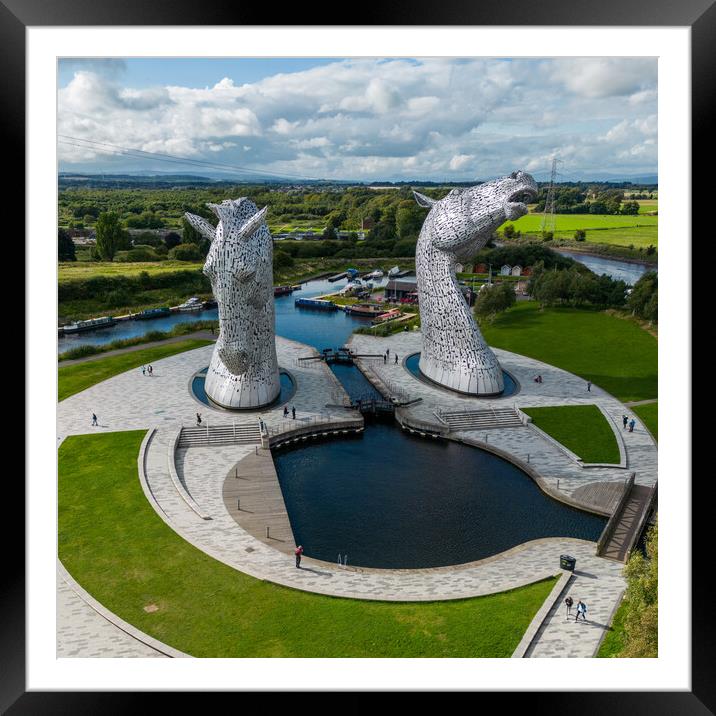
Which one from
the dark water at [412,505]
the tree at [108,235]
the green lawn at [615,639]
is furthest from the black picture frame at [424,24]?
the tree at [108,235]

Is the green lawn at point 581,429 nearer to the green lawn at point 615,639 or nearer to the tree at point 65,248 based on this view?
the green lawn at point 615,639

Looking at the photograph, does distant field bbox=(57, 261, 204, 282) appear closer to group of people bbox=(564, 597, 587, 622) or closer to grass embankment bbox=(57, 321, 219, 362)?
grass embankment bbox=(57, 321, 219, 362)

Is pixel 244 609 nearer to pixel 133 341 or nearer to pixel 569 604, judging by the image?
pixel 569 604

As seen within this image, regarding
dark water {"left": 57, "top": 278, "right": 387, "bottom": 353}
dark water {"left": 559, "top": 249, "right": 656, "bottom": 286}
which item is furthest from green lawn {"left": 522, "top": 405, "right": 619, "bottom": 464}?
dark water {"left": 559, "top": 249, "right": 656, "bottom": 286}
